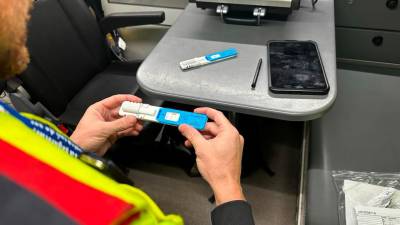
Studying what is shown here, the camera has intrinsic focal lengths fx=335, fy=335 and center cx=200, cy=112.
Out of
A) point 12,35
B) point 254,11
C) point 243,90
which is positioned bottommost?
point 243,90

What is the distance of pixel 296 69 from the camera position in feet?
2.90

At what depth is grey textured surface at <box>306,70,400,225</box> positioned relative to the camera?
0.91 m

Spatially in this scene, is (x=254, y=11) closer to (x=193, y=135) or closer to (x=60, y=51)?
(x=193, y=135)

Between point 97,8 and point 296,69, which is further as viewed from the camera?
point 97,8

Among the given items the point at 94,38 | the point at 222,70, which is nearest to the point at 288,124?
the point at 222,70

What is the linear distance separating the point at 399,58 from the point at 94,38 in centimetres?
126

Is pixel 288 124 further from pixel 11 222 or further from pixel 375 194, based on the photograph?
pixel 11 222

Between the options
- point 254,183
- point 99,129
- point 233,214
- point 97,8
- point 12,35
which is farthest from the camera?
point 97,8

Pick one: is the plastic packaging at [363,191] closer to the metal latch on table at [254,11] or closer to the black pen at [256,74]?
the black pen at [256,74]

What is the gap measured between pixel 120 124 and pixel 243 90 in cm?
32

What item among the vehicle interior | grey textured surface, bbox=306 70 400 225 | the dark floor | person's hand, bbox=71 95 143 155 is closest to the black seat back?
the vehicle interior

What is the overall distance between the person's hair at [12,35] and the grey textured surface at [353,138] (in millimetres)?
756

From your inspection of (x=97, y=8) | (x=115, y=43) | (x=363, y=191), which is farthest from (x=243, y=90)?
(x=97, y=8)

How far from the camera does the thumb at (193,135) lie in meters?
0.74
